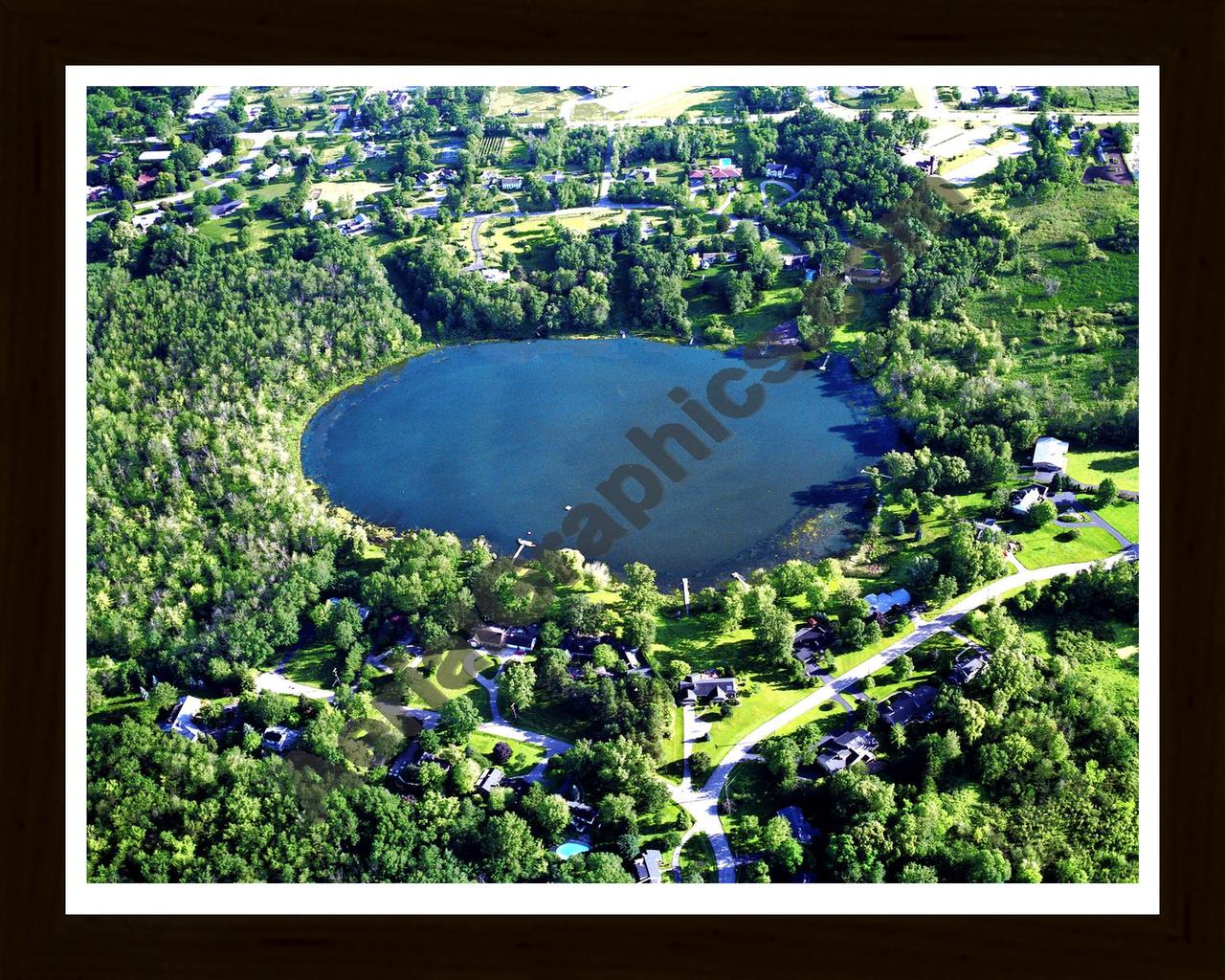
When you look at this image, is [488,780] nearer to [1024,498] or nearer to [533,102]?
[1024,498]

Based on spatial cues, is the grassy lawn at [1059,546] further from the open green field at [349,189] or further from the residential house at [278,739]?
the open green field at [349,189]

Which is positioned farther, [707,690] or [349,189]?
[349,189]

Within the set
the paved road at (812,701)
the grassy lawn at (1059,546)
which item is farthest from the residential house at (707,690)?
the grassy lawn at (1059,546)

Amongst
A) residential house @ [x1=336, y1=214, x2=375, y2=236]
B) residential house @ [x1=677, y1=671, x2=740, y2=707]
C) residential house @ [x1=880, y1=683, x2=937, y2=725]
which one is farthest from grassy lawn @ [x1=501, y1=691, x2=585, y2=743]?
residential house @ [x1=336, y1=214, x2=375, y2=236]

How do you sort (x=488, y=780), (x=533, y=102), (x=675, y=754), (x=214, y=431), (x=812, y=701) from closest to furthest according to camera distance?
(x=488, y=780) < (x=675, y=754) < (x=812, y=701) < (x=214, y=431) < (x=533, y=102)

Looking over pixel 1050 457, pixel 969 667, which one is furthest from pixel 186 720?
pixel 1050 457
